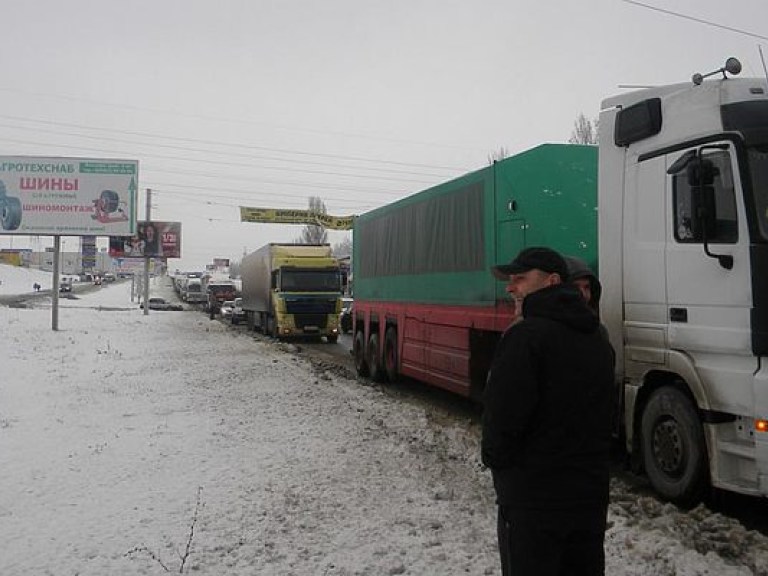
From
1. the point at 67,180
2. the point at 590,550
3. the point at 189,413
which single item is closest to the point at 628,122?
the point at 590,550

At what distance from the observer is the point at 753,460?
4.80 m

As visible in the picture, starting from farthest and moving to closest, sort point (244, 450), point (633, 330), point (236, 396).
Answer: point (236, 396) < point (244, 450) < point (633, 330)

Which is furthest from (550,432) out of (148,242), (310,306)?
(148,242)

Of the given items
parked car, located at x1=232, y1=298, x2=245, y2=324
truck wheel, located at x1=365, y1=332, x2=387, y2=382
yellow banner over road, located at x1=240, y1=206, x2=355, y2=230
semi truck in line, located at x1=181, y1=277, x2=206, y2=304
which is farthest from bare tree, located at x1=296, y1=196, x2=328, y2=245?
truck wheel, located at x1=365, y1=332, x2=387, y2=382

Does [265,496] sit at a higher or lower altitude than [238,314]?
lower

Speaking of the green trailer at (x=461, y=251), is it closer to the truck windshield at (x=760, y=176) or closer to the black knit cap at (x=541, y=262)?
the truck windshield at (x=760, y=176)

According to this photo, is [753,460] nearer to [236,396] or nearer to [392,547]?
[392,547]

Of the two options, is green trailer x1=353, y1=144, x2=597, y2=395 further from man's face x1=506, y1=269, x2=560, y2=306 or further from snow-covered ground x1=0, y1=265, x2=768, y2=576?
man's face x1=506, y1=269, x2=560, y2=306

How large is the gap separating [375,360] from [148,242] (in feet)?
114

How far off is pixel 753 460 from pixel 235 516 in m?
3.62

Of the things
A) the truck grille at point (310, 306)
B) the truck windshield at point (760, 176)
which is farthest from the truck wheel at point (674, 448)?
the truck grille at point (310, 306)

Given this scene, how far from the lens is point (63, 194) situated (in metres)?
28.2

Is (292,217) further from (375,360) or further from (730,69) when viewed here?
(730,69)

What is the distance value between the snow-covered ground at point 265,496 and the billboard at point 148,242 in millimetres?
35199
